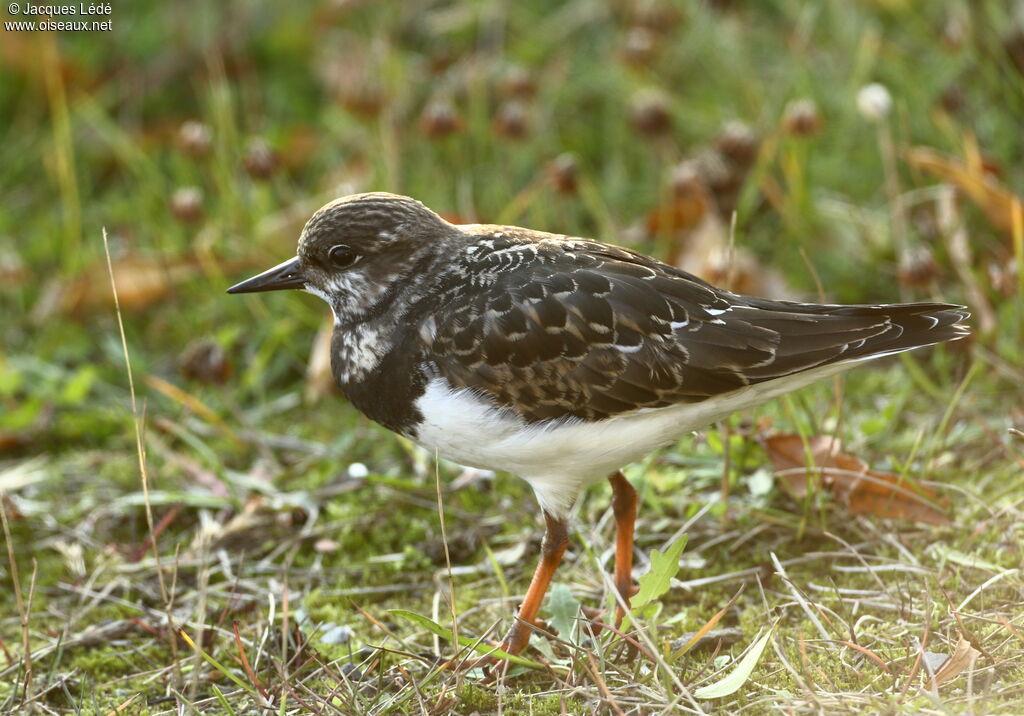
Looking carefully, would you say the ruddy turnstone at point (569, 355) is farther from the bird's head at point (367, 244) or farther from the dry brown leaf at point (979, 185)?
the dry brown leaf at point (979, 185)

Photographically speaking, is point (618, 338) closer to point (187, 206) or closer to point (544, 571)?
point (544, 571)

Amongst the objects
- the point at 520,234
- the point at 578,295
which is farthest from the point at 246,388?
the point at 578,295

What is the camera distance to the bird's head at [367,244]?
3.95 metres

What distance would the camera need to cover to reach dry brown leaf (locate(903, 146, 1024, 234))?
5.30m

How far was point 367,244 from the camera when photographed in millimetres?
3961

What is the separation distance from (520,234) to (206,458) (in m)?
1.83

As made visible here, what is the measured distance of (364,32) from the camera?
304 inches

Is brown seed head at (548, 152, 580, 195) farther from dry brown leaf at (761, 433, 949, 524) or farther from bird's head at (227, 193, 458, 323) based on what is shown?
dry brown leaf at (761, 433, 949, 524)

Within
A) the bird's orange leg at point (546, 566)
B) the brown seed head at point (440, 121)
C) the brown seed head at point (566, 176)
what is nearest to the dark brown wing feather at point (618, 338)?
the bird's orange leg at point (546, 566)

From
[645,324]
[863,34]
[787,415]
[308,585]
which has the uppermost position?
[863,34]

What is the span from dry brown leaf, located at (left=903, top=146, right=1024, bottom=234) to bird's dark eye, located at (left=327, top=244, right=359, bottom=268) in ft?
9.20

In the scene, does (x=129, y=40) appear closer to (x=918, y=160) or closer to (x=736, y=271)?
(x=736, y=271)

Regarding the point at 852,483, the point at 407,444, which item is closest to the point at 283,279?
the point at 407,444

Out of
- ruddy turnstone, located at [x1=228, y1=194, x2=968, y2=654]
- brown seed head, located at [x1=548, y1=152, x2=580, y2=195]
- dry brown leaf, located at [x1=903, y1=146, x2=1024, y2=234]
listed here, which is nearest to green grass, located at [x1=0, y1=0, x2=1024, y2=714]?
dry brown leaf, located at [x1=903, y1=146, x2=1024, y2=234]
